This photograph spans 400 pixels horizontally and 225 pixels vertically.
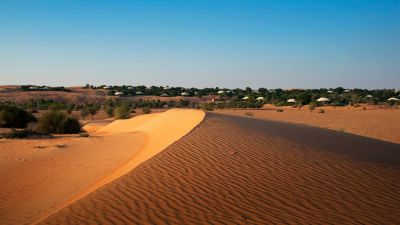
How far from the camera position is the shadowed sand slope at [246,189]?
5.99 metres

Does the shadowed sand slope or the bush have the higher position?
the shadowed sand slope

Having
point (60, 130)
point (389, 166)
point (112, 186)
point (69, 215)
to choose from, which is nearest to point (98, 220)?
point (69, 215)

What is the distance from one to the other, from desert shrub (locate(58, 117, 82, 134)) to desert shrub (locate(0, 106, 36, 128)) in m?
→ 5.40

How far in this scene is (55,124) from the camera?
22.8 metres

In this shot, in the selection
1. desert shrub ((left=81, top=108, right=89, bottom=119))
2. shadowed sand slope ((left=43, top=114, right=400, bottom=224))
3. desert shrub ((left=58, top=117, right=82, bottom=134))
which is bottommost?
desert shrub ((left=81, top=108, right=89, bottom=119))

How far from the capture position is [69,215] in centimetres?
604

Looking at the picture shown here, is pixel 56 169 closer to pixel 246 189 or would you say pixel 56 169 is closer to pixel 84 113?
pixel 246 189

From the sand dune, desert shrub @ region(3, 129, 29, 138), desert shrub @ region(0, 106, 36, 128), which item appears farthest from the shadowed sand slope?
desert shrub @ region(0, 106, 36, 128)

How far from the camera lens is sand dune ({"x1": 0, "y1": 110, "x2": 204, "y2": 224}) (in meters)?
7.71

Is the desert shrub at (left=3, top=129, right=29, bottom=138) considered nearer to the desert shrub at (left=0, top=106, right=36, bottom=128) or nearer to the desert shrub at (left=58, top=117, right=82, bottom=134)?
the desert shrub at (left=58, top=117, right=82, bottom=134)

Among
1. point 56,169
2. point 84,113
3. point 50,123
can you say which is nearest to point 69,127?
point 50,123

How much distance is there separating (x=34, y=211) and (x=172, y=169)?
9.96 feet

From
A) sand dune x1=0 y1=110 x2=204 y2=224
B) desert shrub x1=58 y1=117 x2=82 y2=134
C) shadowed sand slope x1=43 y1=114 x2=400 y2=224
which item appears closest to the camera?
shadowed sand slope x1=43 y1=114 x2=400 y2=224

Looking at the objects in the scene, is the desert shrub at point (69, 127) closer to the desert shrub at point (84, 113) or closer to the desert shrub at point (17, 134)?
the desert shrub at point (17, 134)
